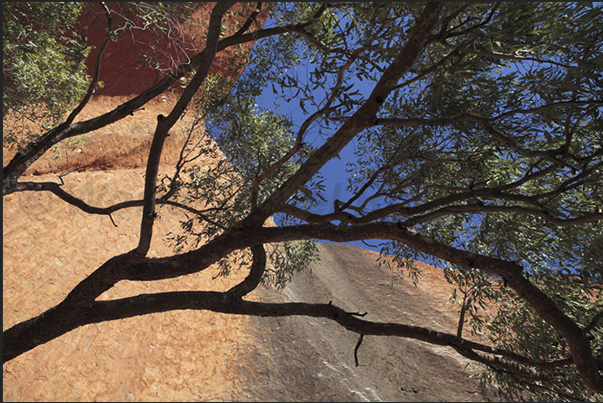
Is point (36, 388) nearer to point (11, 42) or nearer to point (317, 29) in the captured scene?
point (11, 42)

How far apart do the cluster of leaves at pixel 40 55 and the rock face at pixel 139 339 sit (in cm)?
279

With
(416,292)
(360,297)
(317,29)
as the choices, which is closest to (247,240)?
(317,29)

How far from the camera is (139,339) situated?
9570 millimetres

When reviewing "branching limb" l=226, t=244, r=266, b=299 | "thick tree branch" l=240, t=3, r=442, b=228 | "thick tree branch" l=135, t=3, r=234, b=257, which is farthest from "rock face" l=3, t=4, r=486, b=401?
"thick tree branch" l=135, t=3, r=234, b=257

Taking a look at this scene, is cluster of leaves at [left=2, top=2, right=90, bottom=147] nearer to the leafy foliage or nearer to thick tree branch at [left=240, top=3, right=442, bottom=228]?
the leafy foliage

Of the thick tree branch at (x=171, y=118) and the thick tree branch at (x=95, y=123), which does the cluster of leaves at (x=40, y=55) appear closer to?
the thick tree branch at (x=95, y=123)

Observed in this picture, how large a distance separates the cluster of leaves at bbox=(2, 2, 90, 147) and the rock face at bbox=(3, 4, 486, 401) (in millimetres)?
2786

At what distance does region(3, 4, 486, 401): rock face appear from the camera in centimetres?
837

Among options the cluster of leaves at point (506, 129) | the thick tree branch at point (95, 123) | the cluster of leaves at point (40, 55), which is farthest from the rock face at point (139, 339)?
the thick tree branch at point (95, 123)

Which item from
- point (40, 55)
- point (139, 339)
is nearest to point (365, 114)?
point (40, 55)

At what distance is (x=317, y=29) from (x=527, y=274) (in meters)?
4.17

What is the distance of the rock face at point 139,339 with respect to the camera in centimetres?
837

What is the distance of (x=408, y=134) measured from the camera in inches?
211

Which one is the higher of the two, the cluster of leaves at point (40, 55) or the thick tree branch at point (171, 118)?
the cluster of leaves at point (40, 55)
